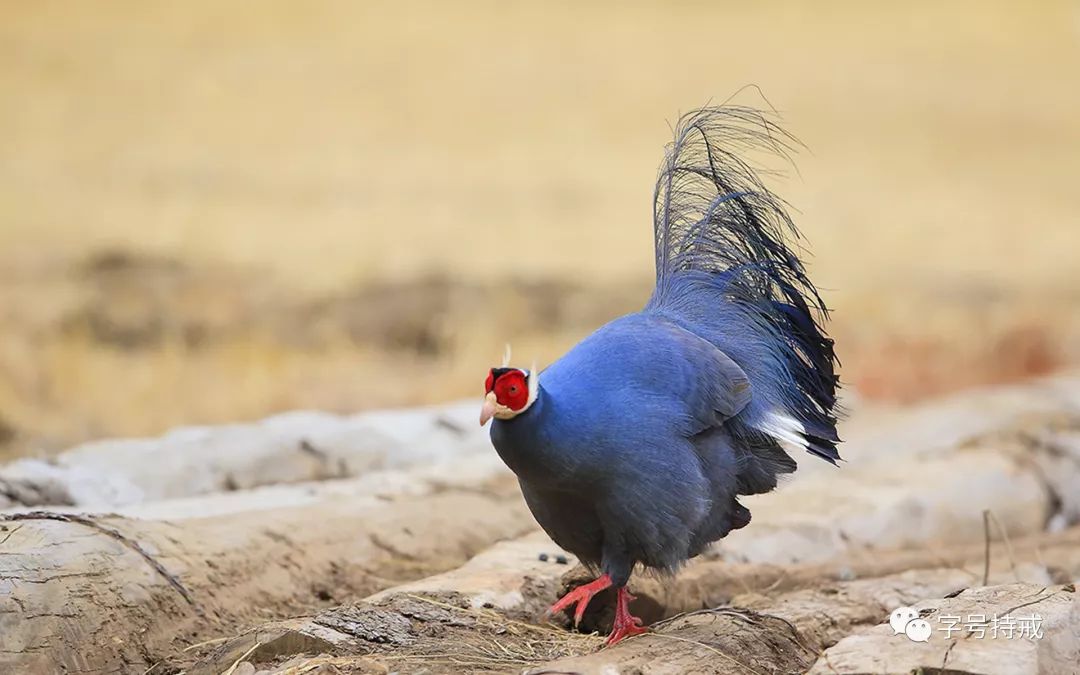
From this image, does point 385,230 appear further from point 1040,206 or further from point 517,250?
point 1040,206

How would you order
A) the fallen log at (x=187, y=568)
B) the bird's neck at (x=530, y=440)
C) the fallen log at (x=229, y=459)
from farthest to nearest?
the fallen log at (x=229, y=459) < the fallen log at (x=187, y=568) < the bird's neck at (x=530, y=440)

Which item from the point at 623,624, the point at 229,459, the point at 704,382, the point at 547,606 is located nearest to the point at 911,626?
the point at 623,624

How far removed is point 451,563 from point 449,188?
8.64 m

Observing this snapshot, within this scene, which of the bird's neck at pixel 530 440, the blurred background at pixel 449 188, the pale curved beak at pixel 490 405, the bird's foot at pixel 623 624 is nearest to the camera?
the pale curved beak at pixel 490 405

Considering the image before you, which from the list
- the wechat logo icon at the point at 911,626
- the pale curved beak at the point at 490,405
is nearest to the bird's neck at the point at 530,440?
the pale curved beak at the point at 490,405

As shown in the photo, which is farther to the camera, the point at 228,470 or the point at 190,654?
the point at 228,470

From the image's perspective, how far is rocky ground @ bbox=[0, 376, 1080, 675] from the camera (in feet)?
12.2

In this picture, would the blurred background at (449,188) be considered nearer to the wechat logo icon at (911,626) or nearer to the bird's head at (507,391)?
the bird's head at (507,391)

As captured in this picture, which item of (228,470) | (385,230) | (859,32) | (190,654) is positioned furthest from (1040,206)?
(190,654)

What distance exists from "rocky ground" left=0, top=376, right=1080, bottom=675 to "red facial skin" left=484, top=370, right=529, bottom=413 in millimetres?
720

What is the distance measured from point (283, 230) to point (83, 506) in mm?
7188

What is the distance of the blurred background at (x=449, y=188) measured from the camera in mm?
10398

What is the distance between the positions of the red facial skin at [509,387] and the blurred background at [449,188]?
490cm

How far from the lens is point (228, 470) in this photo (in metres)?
6.05
